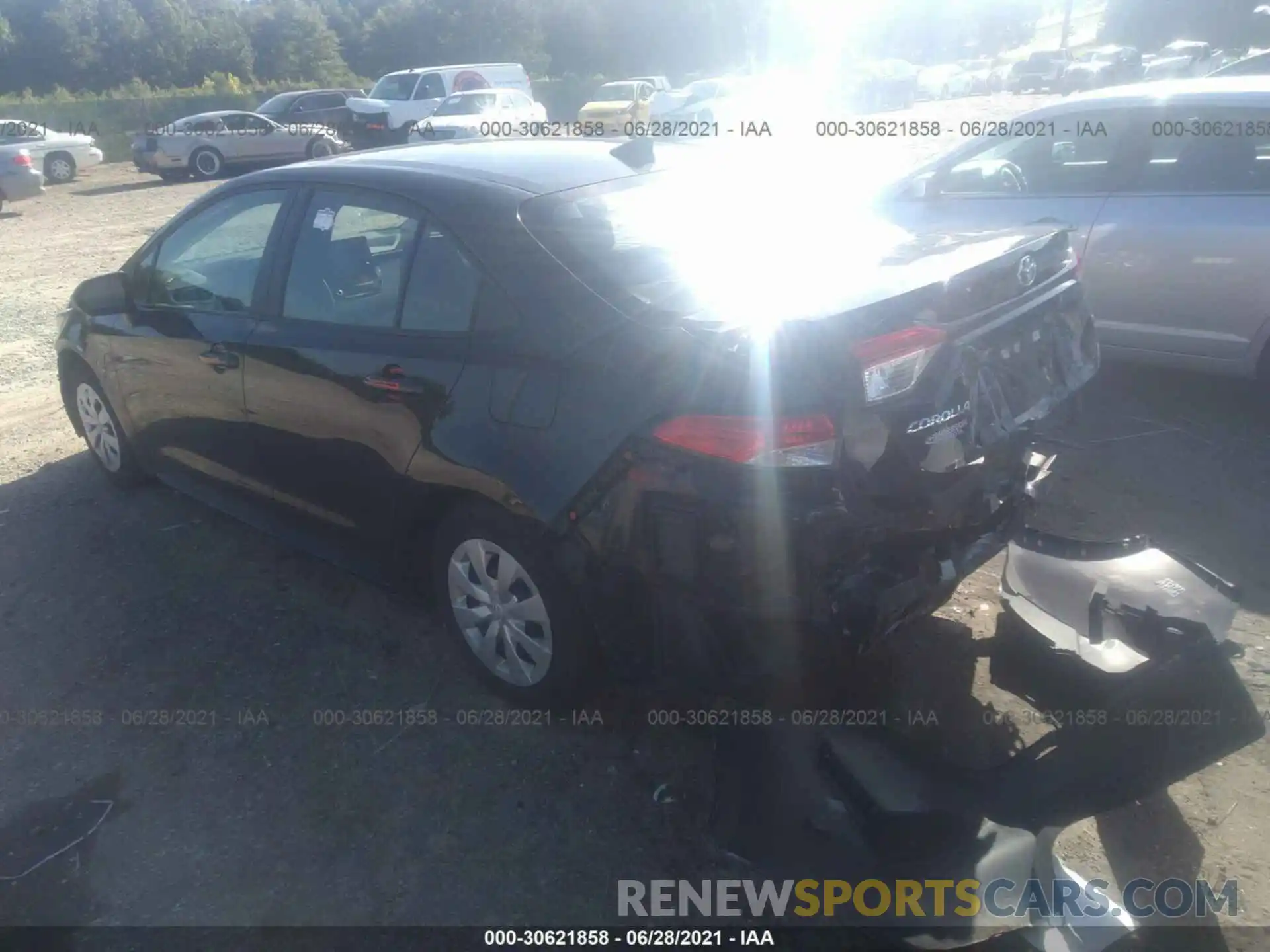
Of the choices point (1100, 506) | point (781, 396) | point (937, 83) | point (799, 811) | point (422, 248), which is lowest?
point (937, 83)

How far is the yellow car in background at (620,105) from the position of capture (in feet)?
88.1

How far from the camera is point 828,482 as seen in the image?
103 inches

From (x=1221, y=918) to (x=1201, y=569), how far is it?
119 centimetres

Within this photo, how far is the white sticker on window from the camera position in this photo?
3717mm

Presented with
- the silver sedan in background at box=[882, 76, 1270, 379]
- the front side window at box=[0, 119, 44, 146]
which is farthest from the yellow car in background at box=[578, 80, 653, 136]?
the silver sedan in background at box=[882, 76, 1270, 379]

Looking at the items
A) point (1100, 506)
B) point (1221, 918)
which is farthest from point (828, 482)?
point (1100, 506)

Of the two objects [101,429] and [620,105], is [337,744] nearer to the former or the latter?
[101,429]

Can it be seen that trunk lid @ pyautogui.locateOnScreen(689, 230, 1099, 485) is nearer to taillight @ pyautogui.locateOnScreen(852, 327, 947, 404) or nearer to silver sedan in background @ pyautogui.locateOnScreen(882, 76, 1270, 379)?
taillight @ pyautogui.locateOnScreen(852, 327, 947, 404)

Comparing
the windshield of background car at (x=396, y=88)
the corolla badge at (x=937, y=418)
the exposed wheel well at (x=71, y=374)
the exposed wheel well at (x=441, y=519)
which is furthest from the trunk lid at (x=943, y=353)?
the windshield of background car at (x=396, y=88)

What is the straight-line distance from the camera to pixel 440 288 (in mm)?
3299

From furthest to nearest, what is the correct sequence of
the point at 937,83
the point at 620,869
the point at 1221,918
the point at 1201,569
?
the point at 937,83 < the point at 1201,569 < the point at 620,869 < the point at 1221,918

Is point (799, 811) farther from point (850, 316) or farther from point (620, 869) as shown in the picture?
point (850, 316)

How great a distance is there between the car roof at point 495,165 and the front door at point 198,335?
293 mm

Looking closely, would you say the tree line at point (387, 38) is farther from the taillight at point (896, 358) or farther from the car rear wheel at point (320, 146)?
the taillight at point (896, 358)
